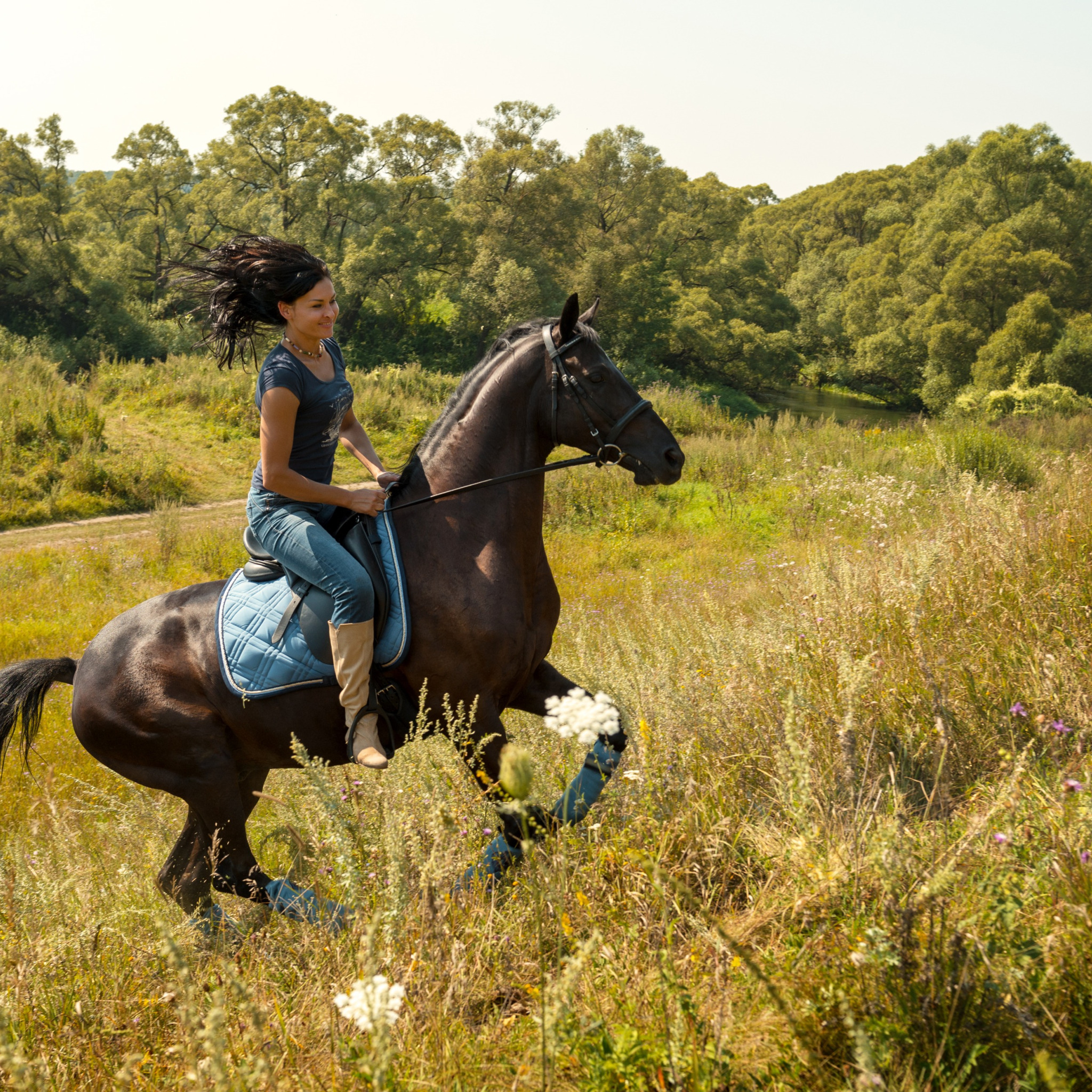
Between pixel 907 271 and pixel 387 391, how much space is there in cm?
3620

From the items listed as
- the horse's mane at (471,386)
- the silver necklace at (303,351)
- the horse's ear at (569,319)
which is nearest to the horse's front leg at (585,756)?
the horse's mane at (471,386)

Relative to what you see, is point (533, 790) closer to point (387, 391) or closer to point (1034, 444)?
point (1034, 444)

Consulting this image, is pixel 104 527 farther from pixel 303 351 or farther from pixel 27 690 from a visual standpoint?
pixel 303 351

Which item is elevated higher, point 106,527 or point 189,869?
point 189,869

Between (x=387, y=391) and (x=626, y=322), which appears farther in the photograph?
(x=626, y=322)

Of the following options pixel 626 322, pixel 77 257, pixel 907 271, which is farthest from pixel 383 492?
pixel 907 271

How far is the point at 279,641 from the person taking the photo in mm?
3984

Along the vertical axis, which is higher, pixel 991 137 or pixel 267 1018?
pixel 991 137

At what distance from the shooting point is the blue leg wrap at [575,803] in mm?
3302

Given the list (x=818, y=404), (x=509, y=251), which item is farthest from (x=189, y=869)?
(x=818, y=404)

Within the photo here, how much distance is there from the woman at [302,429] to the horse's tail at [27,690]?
1.53 metres

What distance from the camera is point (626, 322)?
45969 millimetres

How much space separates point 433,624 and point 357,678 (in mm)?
410

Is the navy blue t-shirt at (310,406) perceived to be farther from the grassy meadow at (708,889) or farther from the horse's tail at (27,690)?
the horse's tail at (27,690)
